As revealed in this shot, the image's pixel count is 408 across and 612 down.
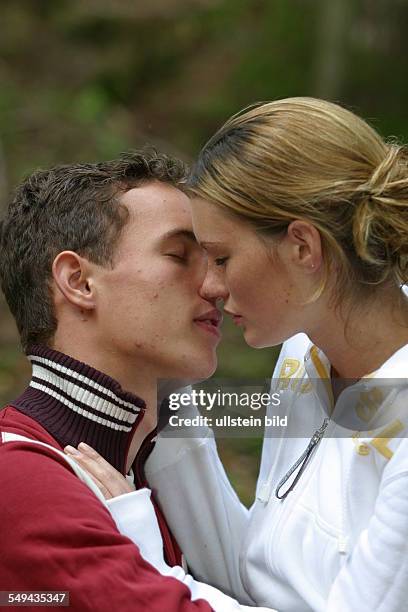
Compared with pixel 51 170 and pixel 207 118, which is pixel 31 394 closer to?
pixel 51 170

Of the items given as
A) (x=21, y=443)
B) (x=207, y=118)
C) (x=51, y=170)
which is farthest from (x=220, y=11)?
(x=21, y=443)

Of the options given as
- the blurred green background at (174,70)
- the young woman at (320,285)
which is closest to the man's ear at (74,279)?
the young woman at (320,285)

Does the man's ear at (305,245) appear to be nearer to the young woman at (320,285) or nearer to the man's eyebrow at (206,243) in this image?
the young woman at (320,285)

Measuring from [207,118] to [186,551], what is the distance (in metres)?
7.68

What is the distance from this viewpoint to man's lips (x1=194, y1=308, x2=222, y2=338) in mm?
2676

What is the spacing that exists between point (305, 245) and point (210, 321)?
0.51m

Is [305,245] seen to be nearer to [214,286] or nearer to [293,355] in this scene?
[214,286]

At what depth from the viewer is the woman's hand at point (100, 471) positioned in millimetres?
2340

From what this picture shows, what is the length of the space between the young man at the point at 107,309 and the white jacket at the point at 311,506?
0.34 feet

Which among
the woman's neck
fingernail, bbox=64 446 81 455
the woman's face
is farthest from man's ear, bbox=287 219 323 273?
fingernail, bbox=64 446 81 455

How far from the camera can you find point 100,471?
7.76ft

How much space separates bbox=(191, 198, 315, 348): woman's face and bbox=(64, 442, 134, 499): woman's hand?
1.51 ft

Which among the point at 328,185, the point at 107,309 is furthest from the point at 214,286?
the point at 328,185

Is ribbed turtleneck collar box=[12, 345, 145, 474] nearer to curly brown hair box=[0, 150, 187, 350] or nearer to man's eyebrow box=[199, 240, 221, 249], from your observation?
curly brown hair box=[0, 150, 187, 350]
